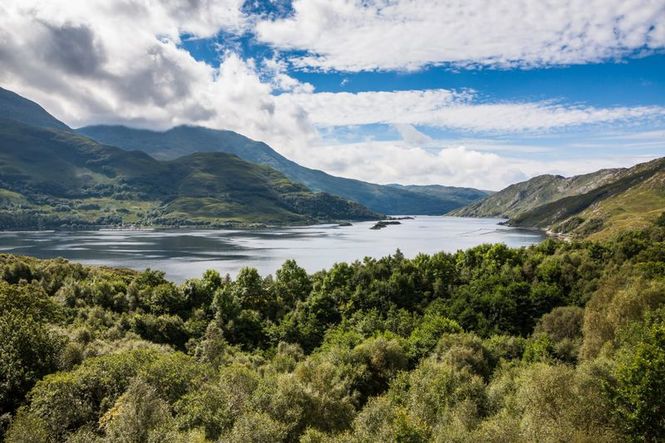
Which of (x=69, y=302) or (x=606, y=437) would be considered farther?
(x=69, y=302)

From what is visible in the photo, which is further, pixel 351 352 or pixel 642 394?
pixel 351 352

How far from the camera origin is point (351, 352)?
5828 cm

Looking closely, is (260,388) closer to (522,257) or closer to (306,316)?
(306,316)

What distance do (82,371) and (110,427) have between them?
12081mm

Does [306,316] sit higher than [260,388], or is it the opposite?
[260,388]

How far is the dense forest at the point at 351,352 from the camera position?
3338cm

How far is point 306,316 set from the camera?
94062 millimetres

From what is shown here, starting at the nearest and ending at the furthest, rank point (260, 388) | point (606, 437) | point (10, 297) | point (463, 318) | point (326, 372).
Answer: point (606, 437), point (260, 388), point (326, 372), point (10, 297), point (463, 318)

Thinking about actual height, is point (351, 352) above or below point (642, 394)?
below

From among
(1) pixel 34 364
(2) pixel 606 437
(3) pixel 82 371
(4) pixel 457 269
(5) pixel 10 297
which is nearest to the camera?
(2) pixel 606 437

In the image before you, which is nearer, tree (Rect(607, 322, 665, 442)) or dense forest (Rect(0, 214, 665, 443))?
tree (Rect(607, 322, 665, 442))

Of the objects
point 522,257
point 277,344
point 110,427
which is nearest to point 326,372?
point 110,427

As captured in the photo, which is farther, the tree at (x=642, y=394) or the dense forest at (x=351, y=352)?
the dense forest at (x=351, y=352)

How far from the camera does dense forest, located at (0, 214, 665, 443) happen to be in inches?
1314
